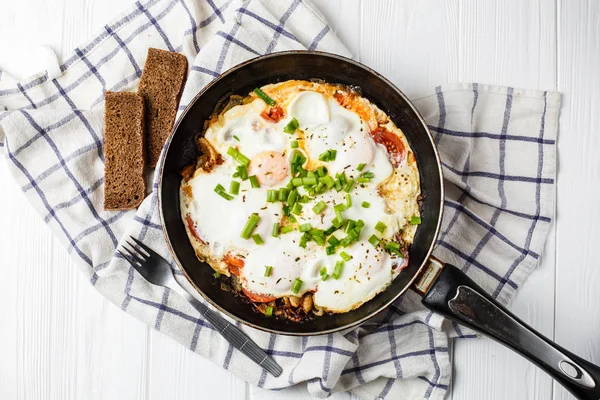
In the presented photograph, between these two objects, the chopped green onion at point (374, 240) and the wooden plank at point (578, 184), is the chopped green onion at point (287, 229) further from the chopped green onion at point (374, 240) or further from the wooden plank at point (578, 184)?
the wooden plank at point (578, 184)

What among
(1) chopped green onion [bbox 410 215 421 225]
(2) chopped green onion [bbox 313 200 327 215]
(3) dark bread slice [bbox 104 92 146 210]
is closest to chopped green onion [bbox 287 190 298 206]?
(2) chopped green onion [bbox 313 200 327 215]

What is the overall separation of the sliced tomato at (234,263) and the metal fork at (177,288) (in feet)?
1.03

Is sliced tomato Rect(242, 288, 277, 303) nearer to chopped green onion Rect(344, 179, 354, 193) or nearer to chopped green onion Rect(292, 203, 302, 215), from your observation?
chopped green onion Rect(292, 203, 302, 215)

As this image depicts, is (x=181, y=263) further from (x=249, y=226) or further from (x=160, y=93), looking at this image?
(x=160, y=93)

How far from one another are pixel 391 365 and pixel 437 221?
0.88 m

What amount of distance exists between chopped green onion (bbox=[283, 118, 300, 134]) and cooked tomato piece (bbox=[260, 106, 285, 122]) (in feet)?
0.27

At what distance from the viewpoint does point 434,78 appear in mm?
3365

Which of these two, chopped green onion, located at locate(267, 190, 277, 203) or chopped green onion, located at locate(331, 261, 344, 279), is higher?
chopped green onion, located at locate(267, 190, 277, 203)

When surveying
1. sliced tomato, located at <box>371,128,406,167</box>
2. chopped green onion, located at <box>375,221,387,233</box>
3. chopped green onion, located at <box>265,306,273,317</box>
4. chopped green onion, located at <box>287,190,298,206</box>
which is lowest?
chopped green onion, located at <box>265,306,273,317</box>

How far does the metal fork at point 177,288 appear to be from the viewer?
3067 millimetres

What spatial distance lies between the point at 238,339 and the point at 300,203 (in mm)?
853

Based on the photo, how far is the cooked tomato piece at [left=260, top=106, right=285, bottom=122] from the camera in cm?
289

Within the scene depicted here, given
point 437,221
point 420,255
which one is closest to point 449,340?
point 420,255

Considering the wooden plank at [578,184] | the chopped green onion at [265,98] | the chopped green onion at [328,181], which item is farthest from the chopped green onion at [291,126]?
the wooden plank at [578,184]
